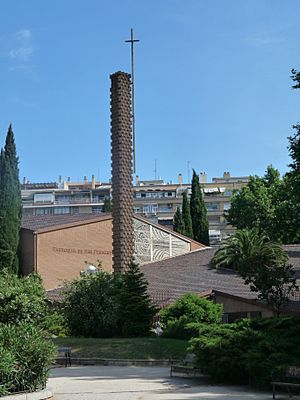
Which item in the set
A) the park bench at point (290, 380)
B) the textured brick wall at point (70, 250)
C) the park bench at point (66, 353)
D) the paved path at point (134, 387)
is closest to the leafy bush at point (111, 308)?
the park bench at point (66, 353)

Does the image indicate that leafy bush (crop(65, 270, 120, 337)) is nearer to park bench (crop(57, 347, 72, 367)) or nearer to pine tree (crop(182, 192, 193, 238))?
park bench (crop(57, 347, 72, 367))

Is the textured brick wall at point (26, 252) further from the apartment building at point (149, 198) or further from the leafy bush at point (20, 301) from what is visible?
the apartment building at point (149, 198)

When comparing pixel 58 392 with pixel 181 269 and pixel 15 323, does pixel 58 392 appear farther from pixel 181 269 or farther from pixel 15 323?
pixel 181 269

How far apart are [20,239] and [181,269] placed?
35.0ft

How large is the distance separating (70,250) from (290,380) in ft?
100

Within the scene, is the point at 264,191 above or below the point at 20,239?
above

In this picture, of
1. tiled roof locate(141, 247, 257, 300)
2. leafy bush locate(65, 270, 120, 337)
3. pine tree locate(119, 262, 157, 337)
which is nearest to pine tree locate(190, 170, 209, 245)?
tiled roof locate(141, 247, 257, 300)

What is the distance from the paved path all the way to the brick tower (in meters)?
11.2

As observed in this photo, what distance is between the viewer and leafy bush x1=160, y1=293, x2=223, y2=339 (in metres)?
26.6

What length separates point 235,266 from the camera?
1652 inches

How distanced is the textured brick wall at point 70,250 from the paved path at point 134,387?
2170cm

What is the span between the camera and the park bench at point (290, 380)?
12756 mm

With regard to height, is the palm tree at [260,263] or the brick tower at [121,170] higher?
the brick tower at [121,170]

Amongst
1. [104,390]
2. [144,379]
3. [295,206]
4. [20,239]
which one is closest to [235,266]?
[295,206]
